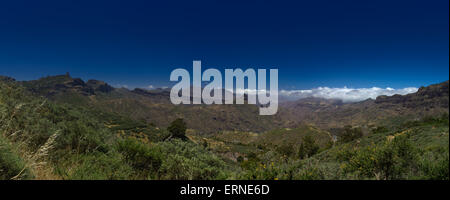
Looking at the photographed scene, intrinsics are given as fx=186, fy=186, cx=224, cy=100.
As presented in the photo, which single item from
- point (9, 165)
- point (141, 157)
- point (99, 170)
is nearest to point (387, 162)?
point (141, 157)

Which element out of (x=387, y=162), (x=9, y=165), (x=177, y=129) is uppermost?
(x=9, y=165)

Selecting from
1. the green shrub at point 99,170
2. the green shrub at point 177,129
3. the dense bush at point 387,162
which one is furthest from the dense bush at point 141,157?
the green shrub at point 177,129

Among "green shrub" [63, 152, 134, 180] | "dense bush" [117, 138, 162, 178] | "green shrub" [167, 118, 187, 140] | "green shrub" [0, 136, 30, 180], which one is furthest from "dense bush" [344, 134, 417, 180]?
"green shrub" [167, 118, 187, 140]

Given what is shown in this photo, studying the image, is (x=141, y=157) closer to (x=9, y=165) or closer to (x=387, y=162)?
(x=9, y=165)

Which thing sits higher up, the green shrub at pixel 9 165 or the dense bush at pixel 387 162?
the green shrub at pixel 9 165

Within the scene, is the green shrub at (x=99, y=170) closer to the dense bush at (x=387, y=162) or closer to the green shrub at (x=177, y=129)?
the dense bush at (x=387, y=162)

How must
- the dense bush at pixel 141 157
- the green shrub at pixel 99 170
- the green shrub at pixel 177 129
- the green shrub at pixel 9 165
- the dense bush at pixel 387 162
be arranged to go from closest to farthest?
the green shrub at pixel 9 165
the green shrub at pixel 99 170
the dense bush at pixel 141 157
the dense bush at pixel 387 162
the green shrub at pixel 177 129

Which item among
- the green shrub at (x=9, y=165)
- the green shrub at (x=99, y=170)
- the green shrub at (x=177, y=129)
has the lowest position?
the green shrub at (x=177, y=129)

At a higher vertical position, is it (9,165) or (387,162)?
(9,165)

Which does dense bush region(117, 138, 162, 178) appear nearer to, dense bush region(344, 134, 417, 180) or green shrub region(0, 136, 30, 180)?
green shrub region(0, 136, 30, 180)

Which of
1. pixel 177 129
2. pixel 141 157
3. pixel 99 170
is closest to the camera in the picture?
pixel 99 170

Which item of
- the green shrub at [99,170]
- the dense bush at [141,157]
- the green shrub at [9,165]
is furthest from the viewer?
the dense bush at [141,157]
